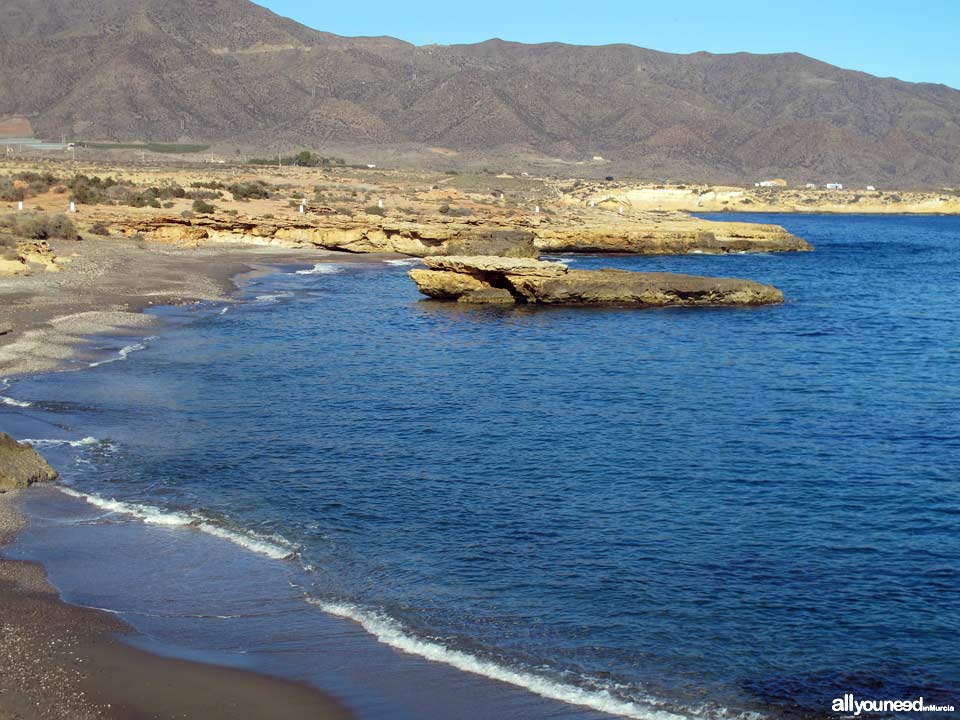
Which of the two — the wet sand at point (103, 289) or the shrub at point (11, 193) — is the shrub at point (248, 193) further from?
the wet sand at point (103, 289)

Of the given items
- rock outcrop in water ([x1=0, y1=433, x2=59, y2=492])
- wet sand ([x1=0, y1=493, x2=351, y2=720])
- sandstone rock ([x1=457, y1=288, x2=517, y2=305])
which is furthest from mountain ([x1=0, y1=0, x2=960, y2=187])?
wet sand ([x1=0, y1=493, x2=351, y2=720])

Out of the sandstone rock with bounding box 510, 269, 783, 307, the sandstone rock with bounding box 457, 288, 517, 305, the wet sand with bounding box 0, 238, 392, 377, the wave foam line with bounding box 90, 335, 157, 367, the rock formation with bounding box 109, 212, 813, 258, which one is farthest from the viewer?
the rock formation with bounding box 109, 212, 813, 258

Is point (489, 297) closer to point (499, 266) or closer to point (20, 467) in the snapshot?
point (499, 266)

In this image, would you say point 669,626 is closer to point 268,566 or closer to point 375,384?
point 268,566

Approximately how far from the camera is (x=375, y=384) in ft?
62.0

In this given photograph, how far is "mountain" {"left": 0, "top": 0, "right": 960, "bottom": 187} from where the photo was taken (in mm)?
136500

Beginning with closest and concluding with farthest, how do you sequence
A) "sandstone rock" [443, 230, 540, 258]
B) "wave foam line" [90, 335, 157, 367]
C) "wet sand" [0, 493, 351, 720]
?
1. "wet sand" [0, 493, 351, 720]
2. "wave foam line" [90, 335, 157, 367]
3. "sandstone rock" [443, 230, 540, 258]

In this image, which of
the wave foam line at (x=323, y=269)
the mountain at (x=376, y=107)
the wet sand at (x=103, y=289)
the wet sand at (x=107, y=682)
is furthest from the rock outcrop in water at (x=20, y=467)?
the mountain at (x=376, y=107)

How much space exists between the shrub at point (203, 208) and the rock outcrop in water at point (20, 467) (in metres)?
35.0

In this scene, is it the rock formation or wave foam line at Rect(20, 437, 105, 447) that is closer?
wave foam line at Rect(20, 437, 105, 447)

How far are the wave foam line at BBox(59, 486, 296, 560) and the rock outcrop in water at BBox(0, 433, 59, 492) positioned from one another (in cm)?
34

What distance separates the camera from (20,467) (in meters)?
12.2

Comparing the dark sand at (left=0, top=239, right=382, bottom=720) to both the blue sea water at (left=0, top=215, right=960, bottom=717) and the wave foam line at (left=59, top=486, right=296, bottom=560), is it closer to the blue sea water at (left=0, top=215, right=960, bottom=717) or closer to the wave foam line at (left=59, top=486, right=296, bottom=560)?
the blue sea water at (left=0, top=215, right=960, bottom=717)

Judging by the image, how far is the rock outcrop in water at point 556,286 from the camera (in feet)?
98.6
